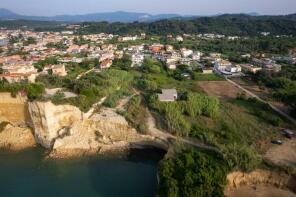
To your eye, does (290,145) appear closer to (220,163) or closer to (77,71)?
(220,163)

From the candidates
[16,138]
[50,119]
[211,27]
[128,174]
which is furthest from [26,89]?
[211,27]

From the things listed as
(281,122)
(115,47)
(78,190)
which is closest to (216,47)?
(115,47)

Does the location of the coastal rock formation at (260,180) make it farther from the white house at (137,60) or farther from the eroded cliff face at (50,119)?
the white house at (137,60)

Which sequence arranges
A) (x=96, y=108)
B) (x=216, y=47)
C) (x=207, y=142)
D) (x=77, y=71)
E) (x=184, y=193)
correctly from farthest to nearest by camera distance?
(x=216, y=47) → (x=77, y=71) → (x=96, y=108) → (x=207, y=142) → (x=184, y=193)

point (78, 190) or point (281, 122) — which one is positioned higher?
point (281, 122)

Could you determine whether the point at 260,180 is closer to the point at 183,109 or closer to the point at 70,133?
the point at 183,109

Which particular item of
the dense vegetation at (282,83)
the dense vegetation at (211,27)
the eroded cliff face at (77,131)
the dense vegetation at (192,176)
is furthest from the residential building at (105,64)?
the dense vegetation at (211,27)
